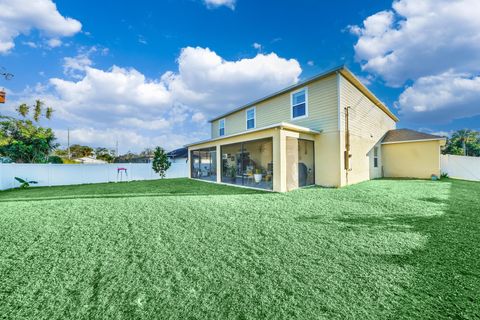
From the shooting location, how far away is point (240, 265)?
103 inches

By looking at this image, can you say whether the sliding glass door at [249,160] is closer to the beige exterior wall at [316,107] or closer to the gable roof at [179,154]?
the beige exterior wall at [316,107]

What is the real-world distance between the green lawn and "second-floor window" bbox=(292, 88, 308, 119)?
631 cm

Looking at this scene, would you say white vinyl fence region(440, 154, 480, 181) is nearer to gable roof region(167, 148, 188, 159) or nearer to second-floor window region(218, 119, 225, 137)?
second-floor window region(218, 119, 225, 137)

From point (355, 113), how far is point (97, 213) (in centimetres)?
1129

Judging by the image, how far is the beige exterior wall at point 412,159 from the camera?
1125cm

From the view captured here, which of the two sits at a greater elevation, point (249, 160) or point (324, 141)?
point (324, 141)

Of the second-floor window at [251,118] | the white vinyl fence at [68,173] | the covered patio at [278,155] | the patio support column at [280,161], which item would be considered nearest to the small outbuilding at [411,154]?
the covered patio at [278,155]

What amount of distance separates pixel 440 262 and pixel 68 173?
639 inches

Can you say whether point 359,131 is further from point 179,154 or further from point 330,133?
point 179,154

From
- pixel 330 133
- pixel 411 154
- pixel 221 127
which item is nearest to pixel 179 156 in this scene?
pixel 221 127

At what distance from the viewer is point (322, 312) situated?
5.94 ft

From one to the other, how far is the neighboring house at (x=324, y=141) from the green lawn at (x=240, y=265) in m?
3.87

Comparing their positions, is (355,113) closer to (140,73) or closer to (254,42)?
(254,42)

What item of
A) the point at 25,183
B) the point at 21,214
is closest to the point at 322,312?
the point at 21,214
